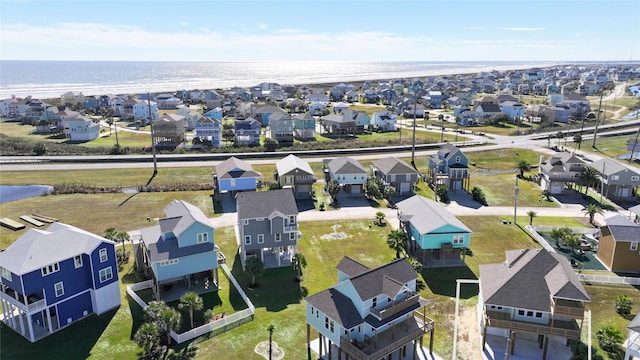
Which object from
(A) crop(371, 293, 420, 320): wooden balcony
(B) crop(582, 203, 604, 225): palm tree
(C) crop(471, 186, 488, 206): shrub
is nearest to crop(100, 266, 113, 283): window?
(A) crop(371, 293, 420, 320): wooden balcony

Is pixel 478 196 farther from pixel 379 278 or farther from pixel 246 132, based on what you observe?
pixel 246 132

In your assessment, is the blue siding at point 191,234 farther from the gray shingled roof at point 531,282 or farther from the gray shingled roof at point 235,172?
the gray shingled roof at point 235,172

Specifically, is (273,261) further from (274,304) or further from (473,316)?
(473,316)

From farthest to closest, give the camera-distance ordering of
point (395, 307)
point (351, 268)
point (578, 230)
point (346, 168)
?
point (346, 168)
point (578, 230)
point (351, 268)
point (395, 307)

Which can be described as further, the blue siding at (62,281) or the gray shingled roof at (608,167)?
the gray shingled roof at (608,167)

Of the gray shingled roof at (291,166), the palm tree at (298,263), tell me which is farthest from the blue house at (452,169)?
the palm tree at (298,263)

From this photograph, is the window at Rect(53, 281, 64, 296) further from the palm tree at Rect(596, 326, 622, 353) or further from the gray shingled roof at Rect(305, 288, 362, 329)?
the palm tree at Rect(596, 326, 622, 353)

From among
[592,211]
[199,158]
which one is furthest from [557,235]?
[199,158]
